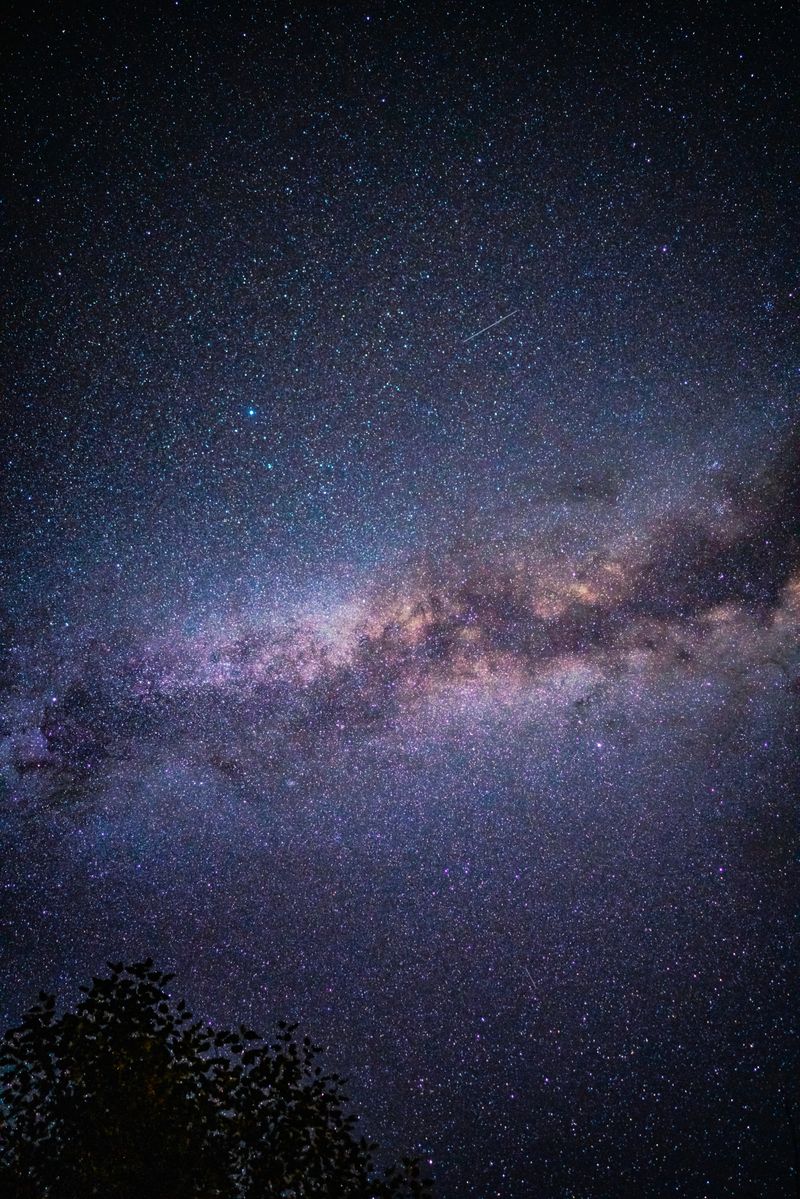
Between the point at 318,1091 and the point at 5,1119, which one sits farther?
the point at 318,1091

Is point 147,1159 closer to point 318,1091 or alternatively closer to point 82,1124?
point 82,1124

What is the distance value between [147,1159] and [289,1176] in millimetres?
2700

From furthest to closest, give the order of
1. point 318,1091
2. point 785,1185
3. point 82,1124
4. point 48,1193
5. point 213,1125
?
1. point 785,1185
2. point 318,1091
3. point 213,1125
4. point 82,1124
5. point 48,1193

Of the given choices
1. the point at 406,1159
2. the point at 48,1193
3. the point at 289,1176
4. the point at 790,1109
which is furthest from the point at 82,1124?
the point at 790,1109

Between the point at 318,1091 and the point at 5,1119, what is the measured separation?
18.4ft

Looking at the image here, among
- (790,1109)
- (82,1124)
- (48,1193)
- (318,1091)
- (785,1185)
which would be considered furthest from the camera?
(785,1185)

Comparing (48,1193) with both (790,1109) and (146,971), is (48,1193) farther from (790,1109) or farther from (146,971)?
(790,1109)

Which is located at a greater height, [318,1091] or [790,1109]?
[318,1091]

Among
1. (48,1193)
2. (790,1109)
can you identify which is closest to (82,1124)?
(48,1193)

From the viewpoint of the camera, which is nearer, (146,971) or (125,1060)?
(125,1060)

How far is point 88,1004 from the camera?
446 inches

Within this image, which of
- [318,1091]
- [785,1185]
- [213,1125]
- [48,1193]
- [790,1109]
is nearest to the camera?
[48,1193]

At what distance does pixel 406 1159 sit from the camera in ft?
37.2

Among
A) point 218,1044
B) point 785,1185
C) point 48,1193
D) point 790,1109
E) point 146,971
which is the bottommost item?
point 785,1185
